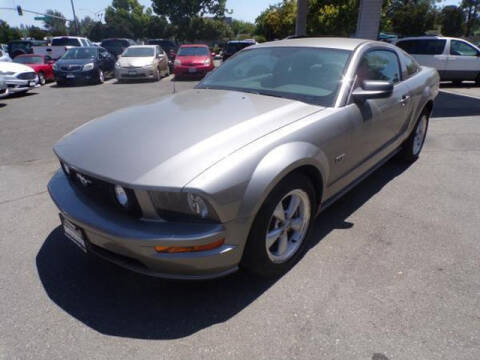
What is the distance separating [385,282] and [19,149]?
562 centimetres

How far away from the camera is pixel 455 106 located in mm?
8688

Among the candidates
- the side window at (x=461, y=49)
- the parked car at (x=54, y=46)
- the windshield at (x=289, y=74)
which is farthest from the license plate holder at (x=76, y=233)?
the parked car at (x=54, y=46)

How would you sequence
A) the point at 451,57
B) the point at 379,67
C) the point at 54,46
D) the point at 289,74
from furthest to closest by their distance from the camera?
1. the point at 54,46
2. the point at 451,57
3. the point at 379,67
4. the point at 289,74

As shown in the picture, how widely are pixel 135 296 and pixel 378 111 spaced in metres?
2.57

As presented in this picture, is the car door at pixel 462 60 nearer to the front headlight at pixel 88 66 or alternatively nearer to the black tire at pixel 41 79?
the front headlight at pixel 88 66

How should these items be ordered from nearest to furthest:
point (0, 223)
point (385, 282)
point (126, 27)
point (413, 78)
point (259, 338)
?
point (259, 338)
point (385, 282)
point (0, 223)
point (413, 78)
point (126, 27)

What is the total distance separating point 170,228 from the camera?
1.88 meters

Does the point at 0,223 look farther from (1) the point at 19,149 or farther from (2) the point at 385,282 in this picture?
(2) the point at 385,282

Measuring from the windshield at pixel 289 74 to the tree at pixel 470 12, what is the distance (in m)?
63.9

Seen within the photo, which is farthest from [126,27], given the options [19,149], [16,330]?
[16,330]

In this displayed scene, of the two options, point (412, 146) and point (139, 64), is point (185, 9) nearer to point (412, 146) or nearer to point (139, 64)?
point (139, 64)

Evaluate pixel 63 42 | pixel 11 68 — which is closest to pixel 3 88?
pixel 11 68

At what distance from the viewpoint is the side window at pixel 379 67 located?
3.10 metres

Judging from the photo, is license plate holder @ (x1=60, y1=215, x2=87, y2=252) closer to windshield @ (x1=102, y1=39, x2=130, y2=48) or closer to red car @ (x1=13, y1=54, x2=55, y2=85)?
red car @ (x1=13, y1=54, x2=55, y2=85)
